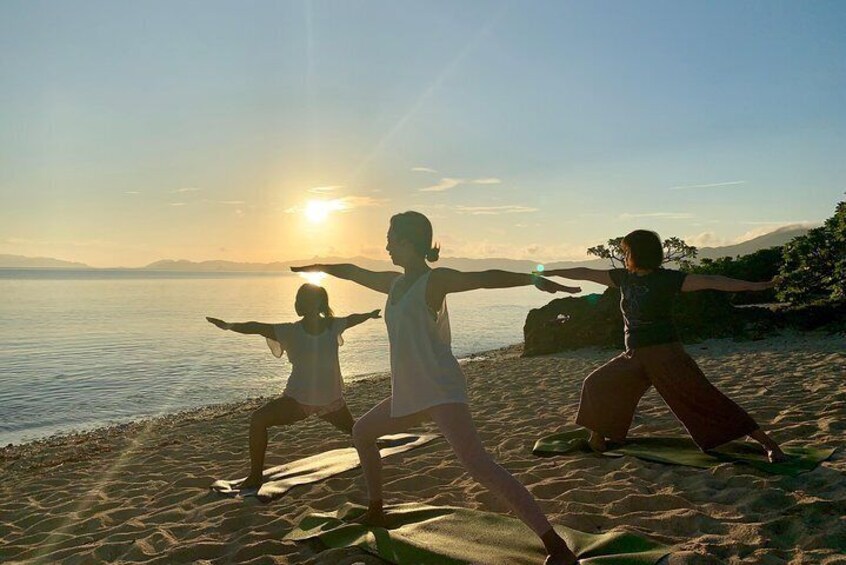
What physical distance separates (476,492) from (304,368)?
2264 millimetres

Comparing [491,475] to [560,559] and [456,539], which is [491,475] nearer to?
[560,559]

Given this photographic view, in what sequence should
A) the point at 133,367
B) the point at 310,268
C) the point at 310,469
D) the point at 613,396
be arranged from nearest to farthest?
the point at 310,268 < the point at 613,396 < the point at 310,469 < the point at 133,367

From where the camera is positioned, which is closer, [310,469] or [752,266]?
[310,469]

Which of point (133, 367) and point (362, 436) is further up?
point (362, 436)

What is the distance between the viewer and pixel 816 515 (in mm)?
4418

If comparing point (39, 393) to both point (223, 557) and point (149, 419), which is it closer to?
point (149, 419)

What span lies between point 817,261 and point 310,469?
55.0 feet

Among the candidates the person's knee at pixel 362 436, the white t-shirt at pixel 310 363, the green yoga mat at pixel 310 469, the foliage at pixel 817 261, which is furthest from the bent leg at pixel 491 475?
the foliage at pixel 817 261

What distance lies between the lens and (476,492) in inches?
225

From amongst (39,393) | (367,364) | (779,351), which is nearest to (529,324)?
(779,351)

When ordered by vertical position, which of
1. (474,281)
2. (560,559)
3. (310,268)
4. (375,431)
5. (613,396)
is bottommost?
(560,559)

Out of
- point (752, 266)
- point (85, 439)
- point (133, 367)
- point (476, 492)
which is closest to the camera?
point (476, 492)

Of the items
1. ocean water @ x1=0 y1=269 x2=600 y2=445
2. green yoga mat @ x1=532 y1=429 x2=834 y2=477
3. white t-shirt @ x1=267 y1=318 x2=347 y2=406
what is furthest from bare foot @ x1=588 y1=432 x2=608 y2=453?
ocean water @ x1=0 y1=269 x2=600 y2=445

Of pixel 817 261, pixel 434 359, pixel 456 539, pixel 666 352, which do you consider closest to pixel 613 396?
pixel 666 352
